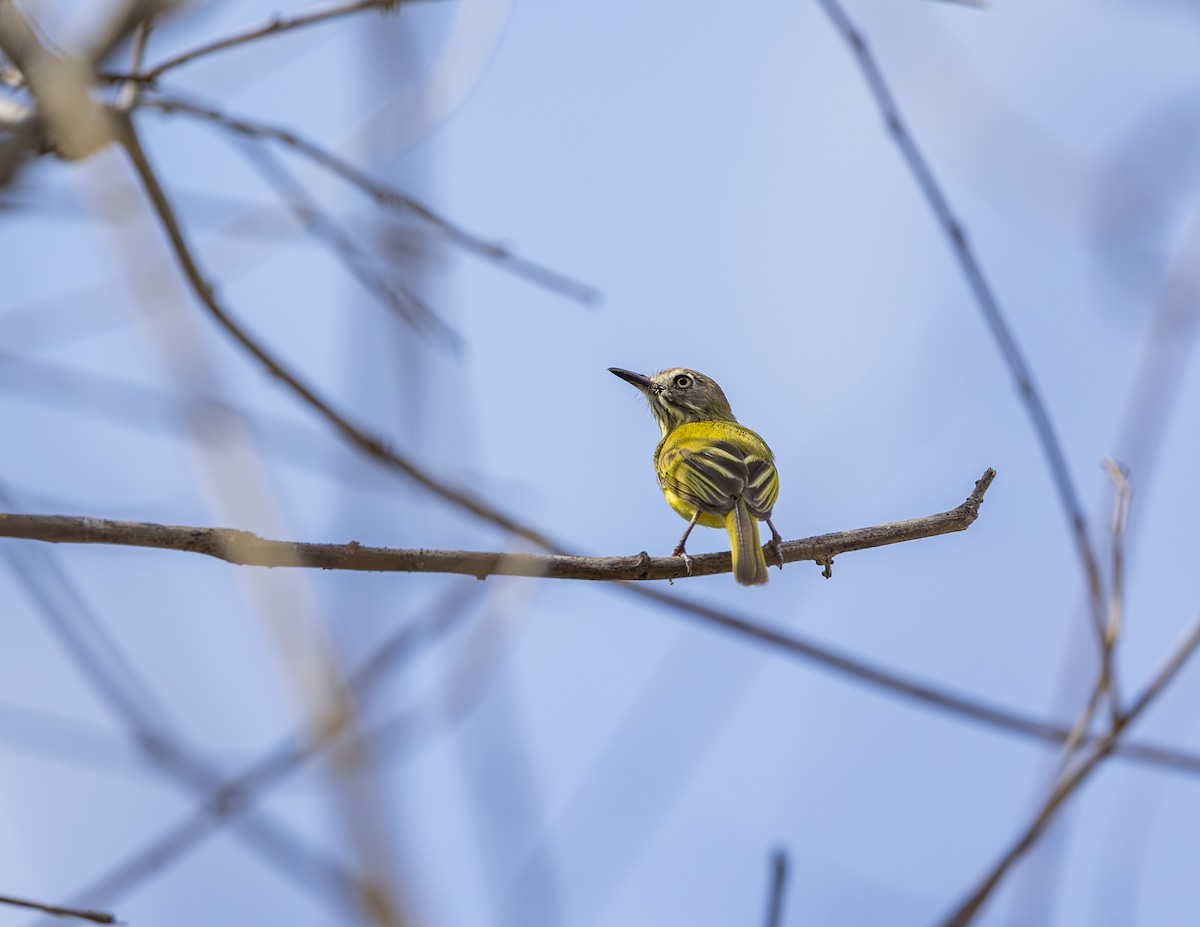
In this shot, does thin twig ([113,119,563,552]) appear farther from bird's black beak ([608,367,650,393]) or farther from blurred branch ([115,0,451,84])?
bird's black beak ([608,367,650,393])

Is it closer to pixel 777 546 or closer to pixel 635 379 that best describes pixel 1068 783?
pixel 777 546

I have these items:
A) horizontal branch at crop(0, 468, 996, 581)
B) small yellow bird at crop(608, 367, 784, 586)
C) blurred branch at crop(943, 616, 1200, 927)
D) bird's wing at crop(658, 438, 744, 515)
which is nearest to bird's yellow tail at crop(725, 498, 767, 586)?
small yellow bird at crop(608, 367, 784, 586)

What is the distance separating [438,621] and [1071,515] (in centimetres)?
207

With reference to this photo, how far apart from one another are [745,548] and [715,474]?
826 mm

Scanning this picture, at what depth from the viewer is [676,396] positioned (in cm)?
796

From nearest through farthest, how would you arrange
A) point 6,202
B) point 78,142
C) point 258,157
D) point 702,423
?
point 78,142 < point 6,202 < point 258,157 < point 702,423

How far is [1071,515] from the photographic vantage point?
3.38m

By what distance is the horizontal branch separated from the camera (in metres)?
2.69

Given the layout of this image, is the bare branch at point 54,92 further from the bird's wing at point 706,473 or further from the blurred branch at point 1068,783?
the bird's wing at point 706,473

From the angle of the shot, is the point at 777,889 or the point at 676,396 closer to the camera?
the point at 777,889

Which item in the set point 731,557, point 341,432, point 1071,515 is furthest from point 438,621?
point 731,557

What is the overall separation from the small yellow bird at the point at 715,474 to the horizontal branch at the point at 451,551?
1.03ft

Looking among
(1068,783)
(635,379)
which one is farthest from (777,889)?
(635,379)

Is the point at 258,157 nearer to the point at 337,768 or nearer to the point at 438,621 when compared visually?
the point at 438,621
